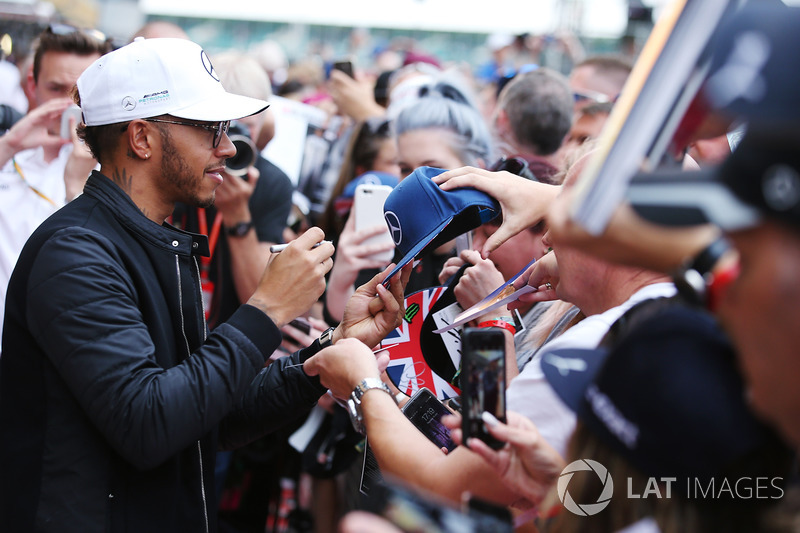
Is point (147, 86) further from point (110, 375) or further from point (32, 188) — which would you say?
point (32, 188)

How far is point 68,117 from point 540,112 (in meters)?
2.43

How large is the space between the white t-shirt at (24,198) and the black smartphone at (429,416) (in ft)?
6.29

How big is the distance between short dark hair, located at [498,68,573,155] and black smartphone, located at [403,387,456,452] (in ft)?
8.19

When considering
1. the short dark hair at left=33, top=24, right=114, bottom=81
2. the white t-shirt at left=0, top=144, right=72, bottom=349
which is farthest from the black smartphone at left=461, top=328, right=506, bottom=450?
the short dark hair at left=33, top=24, right=114, bottom=81

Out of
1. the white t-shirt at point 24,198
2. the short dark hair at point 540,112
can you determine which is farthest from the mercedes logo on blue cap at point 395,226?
the short dark hair at point 540,112

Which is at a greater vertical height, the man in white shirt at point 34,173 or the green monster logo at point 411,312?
the green monster logo at point 411,312

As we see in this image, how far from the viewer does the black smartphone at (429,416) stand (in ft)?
6.01

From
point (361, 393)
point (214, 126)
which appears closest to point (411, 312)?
point (361, 393)

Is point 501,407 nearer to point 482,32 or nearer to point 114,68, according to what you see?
point 114,68

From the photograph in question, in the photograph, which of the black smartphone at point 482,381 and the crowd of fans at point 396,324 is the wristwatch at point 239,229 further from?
the black smartphone at point 482,381

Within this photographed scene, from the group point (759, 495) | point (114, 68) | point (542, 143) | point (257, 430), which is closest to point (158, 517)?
point (257, 430)

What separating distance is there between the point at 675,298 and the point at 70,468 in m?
1.44

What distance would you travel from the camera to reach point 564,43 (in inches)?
373

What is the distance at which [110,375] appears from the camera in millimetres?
1601
